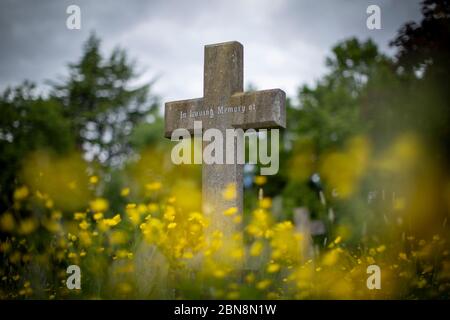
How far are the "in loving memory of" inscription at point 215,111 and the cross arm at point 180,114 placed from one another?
3cm

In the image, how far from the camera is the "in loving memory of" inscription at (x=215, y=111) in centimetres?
559

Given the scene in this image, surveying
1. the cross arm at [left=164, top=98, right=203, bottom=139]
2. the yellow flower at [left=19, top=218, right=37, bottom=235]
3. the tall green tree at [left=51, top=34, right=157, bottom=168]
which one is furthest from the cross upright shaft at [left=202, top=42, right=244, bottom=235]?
the tall green tree at [left=51, top=34, right=157, bottom=168]

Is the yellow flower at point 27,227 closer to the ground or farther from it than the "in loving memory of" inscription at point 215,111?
closer to the ground

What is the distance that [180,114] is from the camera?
6.09m

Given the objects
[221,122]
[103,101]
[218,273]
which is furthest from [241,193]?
[103,101]

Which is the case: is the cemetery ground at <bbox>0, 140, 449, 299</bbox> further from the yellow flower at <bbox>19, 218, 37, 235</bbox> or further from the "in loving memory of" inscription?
the "in loving memory of" inscription

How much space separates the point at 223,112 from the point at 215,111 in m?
0.12

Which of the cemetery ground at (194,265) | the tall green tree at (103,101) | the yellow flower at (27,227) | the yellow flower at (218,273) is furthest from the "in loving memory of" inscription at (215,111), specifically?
the tall green tree at (103,101)

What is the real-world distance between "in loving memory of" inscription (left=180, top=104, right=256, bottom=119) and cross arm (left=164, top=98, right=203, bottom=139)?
3 cm

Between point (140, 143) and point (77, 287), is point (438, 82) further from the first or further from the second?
point (140, 143)

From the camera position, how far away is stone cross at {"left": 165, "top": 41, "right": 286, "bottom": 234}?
5.44 meters

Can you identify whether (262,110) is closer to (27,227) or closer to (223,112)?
(223,112)

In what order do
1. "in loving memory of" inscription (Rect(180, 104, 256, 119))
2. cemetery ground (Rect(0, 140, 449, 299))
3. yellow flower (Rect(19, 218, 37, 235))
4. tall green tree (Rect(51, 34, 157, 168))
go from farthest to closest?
tall green tree (Rect(51, 34, 157, 168)) → "in loving memory of" inscription (Rect(180, 104, 256, 119)) → yellow flower (Rect(19, 218, 37, 235)) → cemetery ground (Rect(0, 140, 449, 299))

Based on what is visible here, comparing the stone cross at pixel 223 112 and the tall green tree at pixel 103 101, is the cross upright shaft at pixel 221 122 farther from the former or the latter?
Result: the tall green tree at pixel 103 101
